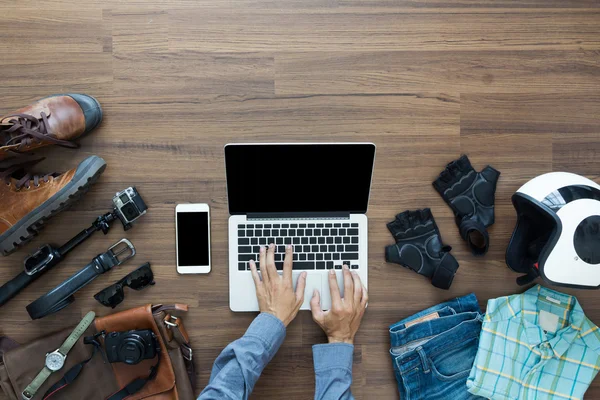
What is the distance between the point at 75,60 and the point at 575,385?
5.37ft

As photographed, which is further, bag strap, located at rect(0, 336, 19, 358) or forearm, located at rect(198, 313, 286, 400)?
bag strap, located at rect(0, 336, 19, 358)

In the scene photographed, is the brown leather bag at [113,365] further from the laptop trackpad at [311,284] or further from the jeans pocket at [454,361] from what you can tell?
the jeans pocket at [454,361]

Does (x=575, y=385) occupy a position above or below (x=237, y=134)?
below

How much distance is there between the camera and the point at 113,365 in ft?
3.92

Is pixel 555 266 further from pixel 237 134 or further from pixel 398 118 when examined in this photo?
pixel 237 134


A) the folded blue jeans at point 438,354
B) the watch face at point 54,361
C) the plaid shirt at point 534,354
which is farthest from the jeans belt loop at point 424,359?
the watch face at point 54,361

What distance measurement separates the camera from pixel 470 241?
4.05ft

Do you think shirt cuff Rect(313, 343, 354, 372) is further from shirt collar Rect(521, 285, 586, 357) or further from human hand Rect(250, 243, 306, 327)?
shirt collar Rect(521, 285, 586, 357)

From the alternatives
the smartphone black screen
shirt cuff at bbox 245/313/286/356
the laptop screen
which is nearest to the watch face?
the smartphone black screen

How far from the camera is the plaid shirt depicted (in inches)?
46.0

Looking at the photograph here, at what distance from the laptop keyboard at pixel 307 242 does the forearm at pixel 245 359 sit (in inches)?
6.4

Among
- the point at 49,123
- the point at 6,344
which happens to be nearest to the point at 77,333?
the point at 6,344

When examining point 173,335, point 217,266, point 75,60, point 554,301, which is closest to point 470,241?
point 554,301

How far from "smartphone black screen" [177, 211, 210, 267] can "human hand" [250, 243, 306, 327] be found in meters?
0.15
